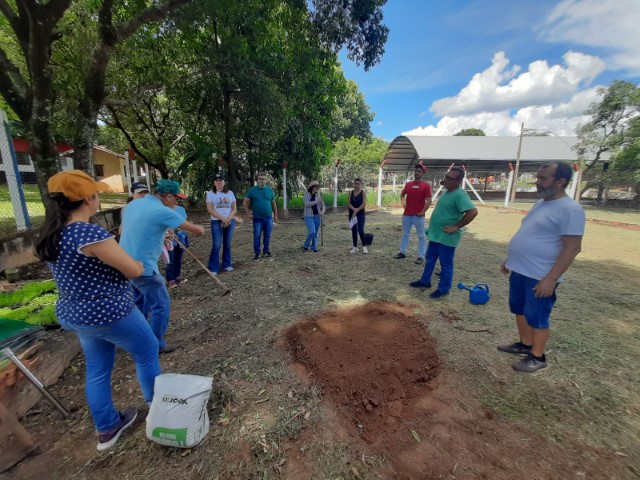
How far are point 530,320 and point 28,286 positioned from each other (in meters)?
6.16

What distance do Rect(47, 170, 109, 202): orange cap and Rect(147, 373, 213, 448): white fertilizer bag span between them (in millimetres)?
1295

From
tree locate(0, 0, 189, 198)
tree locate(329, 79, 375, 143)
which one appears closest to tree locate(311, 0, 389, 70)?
tree locate(0, 0, 189, 198)

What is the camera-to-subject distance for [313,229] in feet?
23.4

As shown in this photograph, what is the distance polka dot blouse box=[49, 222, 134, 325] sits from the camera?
5.35 feet

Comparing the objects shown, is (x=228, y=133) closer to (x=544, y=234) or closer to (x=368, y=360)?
(x=368, y=360)

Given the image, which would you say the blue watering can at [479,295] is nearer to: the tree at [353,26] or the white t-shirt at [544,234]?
the white t-shirt at [544,234]

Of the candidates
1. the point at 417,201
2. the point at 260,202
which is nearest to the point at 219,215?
the point at 260,202

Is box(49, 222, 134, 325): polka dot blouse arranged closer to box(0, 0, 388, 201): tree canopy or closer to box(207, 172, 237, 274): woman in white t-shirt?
box(207, 172, 237, 274): woman in white t-shirt

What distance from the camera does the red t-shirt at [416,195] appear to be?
582 cm

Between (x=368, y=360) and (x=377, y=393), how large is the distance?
41 centimetres

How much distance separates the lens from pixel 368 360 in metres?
2.96

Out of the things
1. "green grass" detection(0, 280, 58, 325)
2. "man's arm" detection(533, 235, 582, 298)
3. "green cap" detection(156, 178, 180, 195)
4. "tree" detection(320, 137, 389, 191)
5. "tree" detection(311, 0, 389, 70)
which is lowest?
"green grass" detection(0, 280, 58, 325)

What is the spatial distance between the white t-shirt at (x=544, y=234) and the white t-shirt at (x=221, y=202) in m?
4.58

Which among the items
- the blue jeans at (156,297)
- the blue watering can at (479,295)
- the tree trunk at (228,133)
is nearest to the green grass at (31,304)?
the blue jeans at (156,297)
